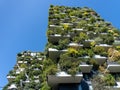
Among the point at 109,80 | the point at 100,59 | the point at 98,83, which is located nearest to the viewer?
the point at 98,83

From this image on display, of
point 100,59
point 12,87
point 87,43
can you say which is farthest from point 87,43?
point 12,87

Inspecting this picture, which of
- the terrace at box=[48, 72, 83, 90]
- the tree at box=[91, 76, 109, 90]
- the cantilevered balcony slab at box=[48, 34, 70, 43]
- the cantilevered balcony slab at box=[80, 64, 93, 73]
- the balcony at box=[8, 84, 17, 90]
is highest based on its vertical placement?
the cantilevered balcony slab at box=[48, 34, 70, 43]

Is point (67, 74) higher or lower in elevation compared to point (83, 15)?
lower

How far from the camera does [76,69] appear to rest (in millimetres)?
20469

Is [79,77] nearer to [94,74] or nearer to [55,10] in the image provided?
[94,74]

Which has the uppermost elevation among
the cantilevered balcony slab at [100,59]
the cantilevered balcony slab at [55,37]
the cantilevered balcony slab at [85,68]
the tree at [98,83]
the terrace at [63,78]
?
the cantilevered balcony slab at [55,37]

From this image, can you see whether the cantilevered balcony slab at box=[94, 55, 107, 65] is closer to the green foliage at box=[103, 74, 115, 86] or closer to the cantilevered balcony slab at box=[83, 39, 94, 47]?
the green foliage at box=[103, 74, 115, 86]

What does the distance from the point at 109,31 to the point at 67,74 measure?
9.69 m

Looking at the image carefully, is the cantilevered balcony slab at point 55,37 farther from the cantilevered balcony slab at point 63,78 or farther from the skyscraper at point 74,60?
the cantilevered balcony slab at point 63,78

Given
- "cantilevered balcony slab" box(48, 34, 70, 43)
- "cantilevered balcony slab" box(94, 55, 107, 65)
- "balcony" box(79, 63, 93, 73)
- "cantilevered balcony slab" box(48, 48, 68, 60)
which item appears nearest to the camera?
"balcony" box(79, 63, 93, 73)

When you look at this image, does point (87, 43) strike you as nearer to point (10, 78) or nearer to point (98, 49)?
point (98, 49)

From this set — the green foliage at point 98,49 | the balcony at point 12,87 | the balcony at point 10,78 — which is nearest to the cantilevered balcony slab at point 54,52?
the green foliage at point 98,49

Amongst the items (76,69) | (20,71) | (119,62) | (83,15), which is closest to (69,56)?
(76,69)

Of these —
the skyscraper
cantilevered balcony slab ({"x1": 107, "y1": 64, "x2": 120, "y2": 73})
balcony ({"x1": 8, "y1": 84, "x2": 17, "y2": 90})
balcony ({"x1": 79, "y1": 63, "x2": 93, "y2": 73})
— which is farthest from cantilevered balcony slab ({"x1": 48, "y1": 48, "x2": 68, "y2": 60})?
balcony ({"x1": 8, "y1": 84, "x2": 17, "y2": 90})
